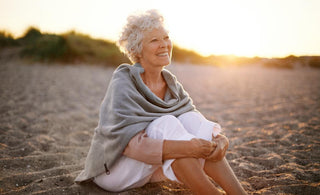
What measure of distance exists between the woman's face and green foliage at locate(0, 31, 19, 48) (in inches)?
556

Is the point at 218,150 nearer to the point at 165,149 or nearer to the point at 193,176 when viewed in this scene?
the point at 193,176

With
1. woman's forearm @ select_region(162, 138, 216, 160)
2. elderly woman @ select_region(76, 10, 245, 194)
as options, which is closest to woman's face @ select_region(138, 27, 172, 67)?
elderly woman @ select_region(76, 10, 245, 194)

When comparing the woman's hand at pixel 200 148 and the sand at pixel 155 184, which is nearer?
the woman's hand at pixel 200 148

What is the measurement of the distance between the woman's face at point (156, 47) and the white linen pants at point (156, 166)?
22.0 inches

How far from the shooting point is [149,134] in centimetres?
185

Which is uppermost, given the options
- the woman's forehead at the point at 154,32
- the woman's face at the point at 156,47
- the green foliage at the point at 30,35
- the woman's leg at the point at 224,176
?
the green foliage at the point at 30,35

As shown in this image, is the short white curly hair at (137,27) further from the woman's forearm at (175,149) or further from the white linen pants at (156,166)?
the woman's forearm at (175,149)

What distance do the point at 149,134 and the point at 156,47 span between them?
2.53 ft

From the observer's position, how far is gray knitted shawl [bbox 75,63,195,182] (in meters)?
1.83

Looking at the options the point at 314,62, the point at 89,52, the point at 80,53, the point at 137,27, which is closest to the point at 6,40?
the point at 80,53

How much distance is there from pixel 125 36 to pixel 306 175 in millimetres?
Answer: 2292

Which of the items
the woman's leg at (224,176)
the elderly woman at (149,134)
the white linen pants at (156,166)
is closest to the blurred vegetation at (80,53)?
the elderly woman at (149,134)

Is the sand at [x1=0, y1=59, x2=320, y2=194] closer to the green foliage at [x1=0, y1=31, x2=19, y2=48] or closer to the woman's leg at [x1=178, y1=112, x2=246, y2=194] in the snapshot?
the woman's leg at [x1=178, y1=112, x2=246, y2=194]

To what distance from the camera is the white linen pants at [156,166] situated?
1768 millimetres
